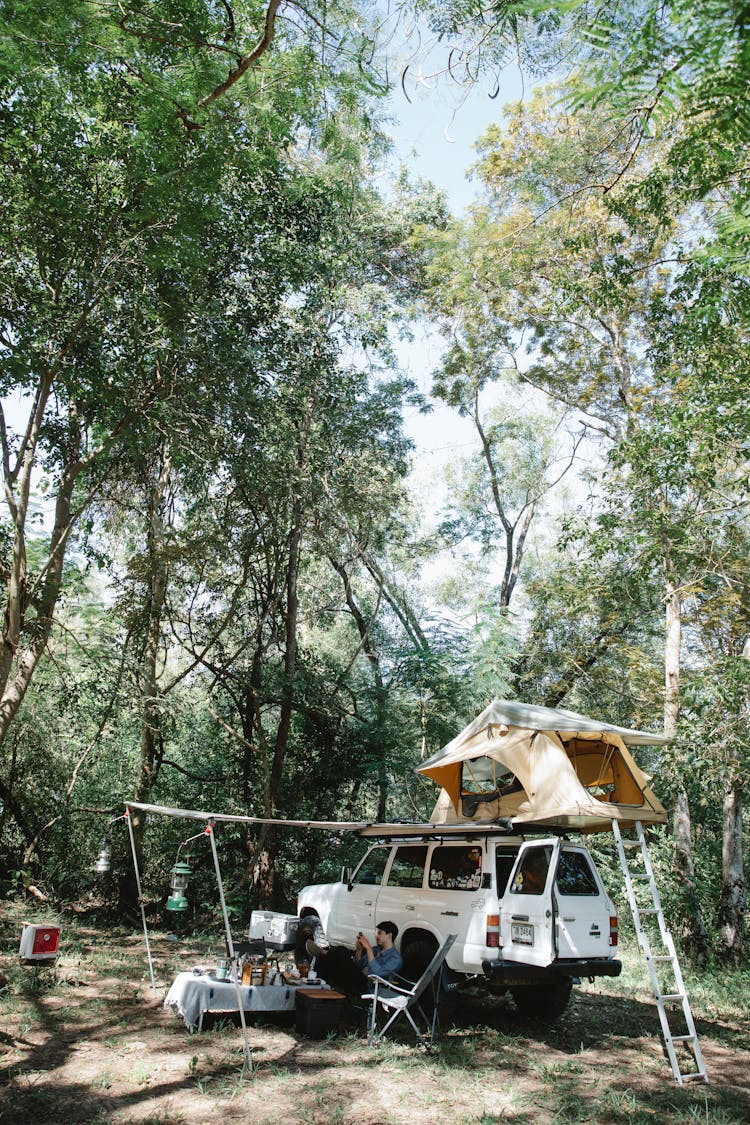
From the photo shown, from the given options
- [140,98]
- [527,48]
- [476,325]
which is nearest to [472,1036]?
[527,48]

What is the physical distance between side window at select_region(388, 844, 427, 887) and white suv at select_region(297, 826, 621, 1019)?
11 mm

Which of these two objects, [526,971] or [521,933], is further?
[521,933]

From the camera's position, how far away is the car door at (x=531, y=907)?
6559mm

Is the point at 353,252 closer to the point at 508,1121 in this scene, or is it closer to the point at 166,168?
the point at 166,168

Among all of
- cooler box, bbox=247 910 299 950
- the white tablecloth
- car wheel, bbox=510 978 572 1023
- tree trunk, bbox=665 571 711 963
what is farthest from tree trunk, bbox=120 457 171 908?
tree trunk, bbox=665 571 711 963

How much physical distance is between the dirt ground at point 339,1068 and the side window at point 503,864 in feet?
4.16

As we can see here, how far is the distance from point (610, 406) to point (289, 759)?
9.55 meters

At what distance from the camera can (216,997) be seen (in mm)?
6500

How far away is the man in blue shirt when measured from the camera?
7133 mm

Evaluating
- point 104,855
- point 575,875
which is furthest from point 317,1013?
point 104,855

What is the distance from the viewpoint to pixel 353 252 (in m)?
13.3

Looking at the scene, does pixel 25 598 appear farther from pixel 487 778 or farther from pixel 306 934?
pixel 487 778

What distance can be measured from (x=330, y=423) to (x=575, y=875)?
28.3 ft

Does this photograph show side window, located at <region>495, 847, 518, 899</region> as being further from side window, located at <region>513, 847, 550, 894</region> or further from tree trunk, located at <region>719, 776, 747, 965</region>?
tree trunk, located at <region>719, 776, 747, 965</region>
